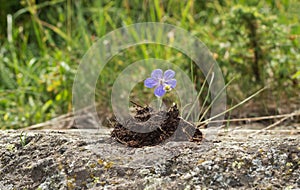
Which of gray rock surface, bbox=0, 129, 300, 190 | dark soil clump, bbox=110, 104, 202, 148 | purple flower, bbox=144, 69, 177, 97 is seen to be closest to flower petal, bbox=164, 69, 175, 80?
purple flower, bbox=144, 69, 177, 97

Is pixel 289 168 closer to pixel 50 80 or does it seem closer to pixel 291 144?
pixel 291 144

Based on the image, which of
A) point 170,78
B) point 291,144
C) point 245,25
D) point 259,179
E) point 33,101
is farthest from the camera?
point 33,101

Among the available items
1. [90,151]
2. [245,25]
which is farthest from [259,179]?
[245,25]

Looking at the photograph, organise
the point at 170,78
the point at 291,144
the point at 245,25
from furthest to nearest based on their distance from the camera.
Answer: the point at 245,25
the point at 170,78
the point at 291,144

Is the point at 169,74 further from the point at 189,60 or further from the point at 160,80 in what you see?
the point at 189,60

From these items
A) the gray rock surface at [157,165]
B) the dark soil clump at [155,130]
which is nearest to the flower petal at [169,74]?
the dark soil clump at [155,130]

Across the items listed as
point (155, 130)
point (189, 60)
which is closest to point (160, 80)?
point (155, 130)

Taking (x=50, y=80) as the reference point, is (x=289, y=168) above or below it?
below
